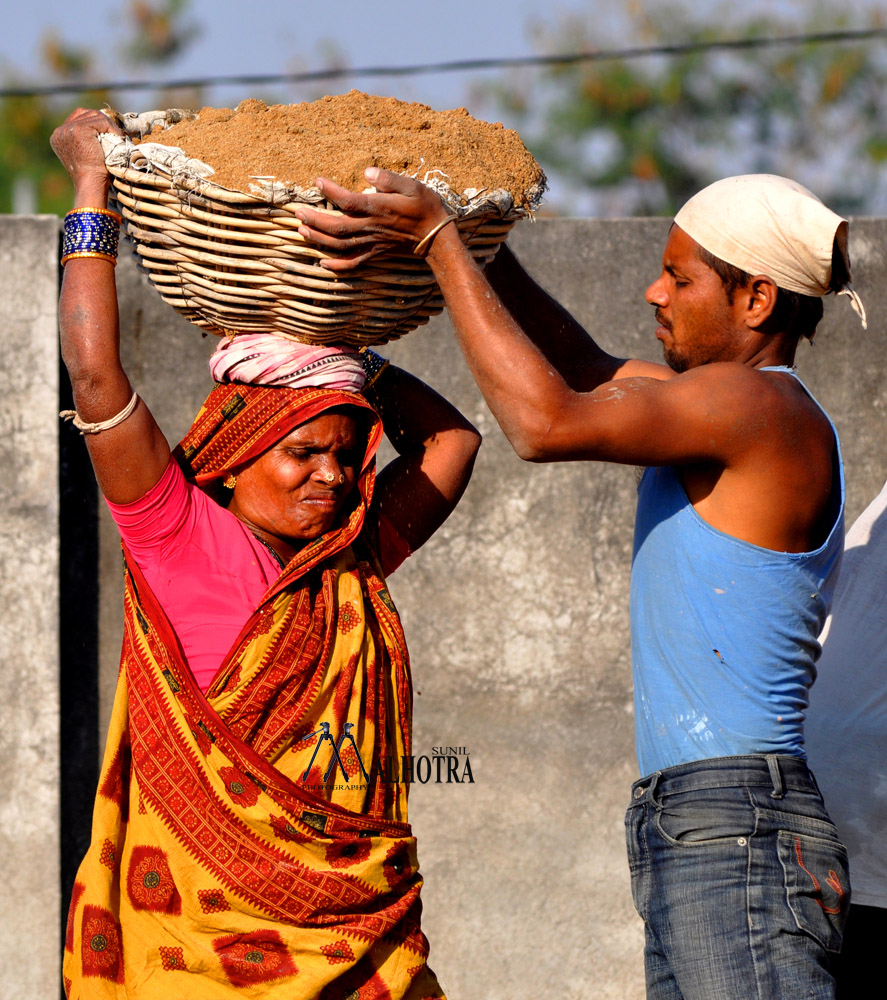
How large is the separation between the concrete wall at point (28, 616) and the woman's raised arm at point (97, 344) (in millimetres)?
1879

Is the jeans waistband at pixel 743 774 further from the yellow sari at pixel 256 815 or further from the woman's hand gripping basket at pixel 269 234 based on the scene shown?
the woman's hand gripping basket at pixel 269 234

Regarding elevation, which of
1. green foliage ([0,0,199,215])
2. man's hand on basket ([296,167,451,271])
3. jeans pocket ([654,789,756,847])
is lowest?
jeans pocket ([654,789,756,847])

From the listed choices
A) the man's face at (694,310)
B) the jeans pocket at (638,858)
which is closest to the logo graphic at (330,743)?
the jeans pocket at (638,858)

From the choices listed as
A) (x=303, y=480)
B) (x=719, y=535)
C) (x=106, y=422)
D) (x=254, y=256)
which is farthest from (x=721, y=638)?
(x=106, y=422)

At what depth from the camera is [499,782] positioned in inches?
177

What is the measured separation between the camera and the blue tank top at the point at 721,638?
246 centimetres

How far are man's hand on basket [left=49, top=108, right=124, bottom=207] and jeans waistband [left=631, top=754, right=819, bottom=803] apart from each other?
1.62m

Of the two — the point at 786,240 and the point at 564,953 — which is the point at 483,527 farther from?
the point at 786,240

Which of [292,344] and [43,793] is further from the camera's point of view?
[43,793]

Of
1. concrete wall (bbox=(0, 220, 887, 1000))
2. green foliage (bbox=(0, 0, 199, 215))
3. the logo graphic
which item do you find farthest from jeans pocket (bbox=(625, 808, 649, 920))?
green foliage (bbox=(0, 0, 199, 215))

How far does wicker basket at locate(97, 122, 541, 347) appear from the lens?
2189 millimetres

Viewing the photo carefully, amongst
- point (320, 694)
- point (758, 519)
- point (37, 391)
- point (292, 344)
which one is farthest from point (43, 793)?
point (758, 519)

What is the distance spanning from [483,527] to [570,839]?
1178 millimetres

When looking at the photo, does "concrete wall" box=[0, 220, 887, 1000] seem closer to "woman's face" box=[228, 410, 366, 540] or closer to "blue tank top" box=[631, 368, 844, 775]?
"woman's face" box=[228, 410, 366, 540]
